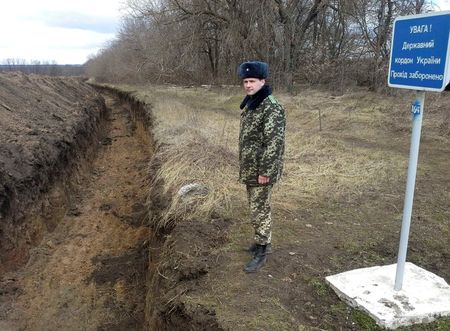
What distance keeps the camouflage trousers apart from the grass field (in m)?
0.33

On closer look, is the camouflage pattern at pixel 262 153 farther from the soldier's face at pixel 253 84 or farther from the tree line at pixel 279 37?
the tree line at pixel 279 37

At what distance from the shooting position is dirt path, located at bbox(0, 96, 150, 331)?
555cm

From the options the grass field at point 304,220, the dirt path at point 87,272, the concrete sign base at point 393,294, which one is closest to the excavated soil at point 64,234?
the dirt path at point 87,272

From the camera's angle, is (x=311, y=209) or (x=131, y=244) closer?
(x=311, y=209)

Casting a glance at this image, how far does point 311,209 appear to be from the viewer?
233 inches

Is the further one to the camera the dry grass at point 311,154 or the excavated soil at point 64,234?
the dry grass at point 311,154

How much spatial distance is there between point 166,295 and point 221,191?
2305mm

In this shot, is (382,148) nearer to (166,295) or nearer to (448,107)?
(448,107)

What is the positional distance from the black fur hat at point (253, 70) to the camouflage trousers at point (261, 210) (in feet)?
3.36

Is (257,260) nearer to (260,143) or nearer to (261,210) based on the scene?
(261,210)

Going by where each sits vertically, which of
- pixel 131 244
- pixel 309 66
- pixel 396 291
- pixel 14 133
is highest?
pixel 309 66

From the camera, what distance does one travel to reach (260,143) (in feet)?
13.1

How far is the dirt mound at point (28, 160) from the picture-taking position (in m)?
6.64

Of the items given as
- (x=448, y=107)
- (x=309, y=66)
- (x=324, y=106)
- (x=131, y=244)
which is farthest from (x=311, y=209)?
(x=309, y=66)
